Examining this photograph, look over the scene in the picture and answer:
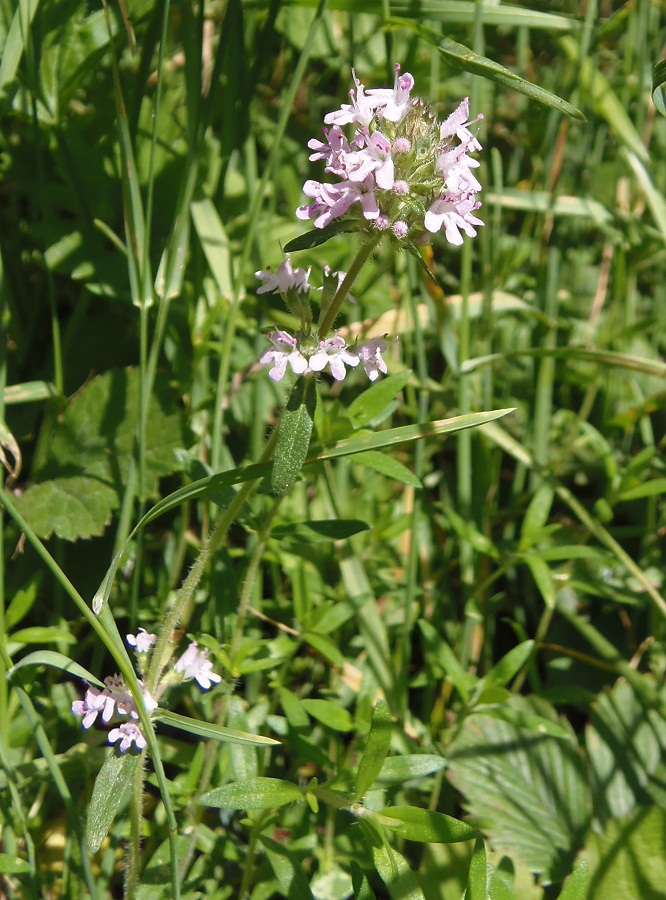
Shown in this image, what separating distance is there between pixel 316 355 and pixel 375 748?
2.28ft

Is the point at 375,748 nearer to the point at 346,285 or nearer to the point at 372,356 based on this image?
the point at 372,356

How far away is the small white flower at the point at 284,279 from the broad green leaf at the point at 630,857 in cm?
148

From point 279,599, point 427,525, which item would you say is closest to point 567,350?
point 427,525

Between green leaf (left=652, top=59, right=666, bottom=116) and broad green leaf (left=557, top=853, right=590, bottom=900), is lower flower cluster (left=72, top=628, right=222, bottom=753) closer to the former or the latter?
broad green leaf (left=557, top=853, right=590, bottom=900)

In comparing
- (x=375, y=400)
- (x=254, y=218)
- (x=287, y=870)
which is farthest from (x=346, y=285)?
(x=287, y=870)

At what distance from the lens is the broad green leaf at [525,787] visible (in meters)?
2.01

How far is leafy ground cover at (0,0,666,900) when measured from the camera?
1.48m

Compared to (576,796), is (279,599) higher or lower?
higher

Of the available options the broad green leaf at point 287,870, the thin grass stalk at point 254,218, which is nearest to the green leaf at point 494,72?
the thin grass stalk at point 254,218

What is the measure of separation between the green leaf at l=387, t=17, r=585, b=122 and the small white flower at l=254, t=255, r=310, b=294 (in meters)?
0.50

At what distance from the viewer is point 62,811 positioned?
1.91 meters

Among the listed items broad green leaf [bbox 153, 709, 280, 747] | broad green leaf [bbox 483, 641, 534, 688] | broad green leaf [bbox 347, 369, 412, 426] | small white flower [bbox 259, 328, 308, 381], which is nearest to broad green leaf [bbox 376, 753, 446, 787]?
broad green leaf [bbox 153, 709, 280, 747]

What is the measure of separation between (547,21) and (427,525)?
133cm

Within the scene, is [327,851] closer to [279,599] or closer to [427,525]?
[279,599]
